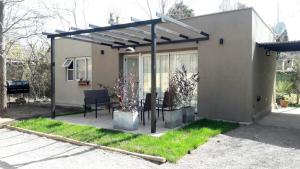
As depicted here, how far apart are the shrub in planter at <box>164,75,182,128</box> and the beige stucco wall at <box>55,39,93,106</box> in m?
7.06

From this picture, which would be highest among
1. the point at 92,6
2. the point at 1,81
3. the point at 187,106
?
the point at 92,6

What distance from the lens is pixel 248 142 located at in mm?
6926

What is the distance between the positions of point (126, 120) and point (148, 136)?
1080mm

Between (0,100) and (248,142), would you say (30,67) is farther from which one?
(248,142)

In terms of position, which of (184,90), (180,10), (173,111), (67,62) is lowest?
(173,111)

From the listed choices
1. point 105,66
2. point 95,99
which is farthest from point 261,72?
point 105,66

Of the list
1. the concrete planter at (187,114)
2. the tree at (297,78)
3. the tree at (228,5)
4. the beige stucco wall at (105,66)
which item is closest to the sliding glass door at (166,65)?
the beige stucco wall at (105,66)

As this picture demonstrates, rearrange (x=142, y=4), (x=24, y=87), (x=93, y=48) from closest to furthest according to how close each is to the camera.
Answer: (x=93, y=48) < (x=24, y=87) < (x=142, y=4)

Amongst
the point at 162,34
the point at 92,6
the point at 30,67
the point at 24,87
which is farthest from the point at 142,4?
the point at 162,34

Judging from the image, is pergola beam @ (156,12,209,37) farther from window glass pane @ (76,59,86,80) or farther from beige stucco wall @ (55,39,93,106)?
window glass pane @ (76,59,86,80)

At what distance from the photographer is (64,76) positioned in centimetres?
1566

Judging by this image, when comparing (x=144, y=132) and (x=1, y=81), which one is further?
(x=1, y=81)

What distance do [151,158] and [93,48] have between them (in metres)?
9.14

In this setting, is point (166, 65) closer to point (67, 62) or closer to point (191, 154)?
point (191, 154)
